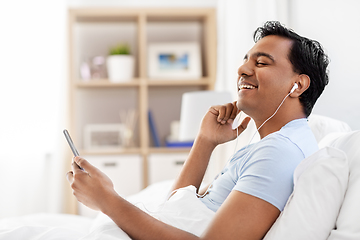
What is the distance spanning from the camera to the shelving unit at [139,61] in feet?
10.8

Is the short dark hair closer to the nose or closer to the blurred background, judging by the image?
the nose

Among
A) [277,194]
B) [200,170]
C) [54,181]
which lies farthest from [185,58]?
[277,194]

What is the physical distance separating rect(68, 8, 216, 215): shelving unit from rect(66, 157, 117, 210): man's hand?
88.3 inches

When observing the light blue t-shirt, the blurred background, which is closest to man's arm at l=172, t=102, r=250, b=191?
the light blue t-shirt

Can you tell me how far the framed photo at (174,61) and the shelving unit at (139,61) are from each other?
0.08 meters

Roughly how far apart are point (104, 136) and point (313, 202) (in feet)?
8.85

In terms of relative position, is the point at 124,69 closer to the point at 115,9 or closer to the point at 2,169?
the point at 115,9

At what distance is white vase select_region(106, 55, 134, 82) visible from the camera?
3275mm

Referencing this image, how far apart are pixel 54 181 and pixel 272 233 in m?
2.48

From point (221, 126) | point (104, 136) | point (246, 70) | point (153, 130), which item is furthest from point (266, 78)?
point (104, 136)

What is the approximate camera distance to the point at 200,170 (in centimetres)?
139

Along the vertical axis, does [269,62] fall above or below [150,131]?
above

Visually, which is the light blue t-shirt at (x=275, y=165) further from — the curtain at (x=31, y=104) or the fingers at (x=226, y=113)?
the curtain at (x=31, y=104)

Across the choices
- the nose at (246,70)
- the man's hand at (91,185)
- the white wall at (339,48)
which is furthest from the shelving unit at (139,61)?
the man's hand at (91,185)
